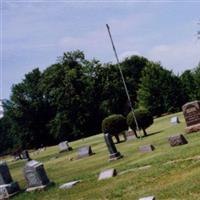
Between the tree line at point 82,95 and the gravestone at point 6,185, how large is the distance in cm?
4846

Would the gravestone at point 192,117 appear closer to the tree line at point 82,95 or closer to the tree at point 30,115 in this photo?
the tree line at point 82,95

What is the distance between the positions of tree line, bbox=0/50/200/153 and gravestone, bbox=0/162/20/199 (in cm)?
4846

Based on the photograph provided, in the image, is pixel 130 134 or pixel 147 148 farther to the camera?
pixel 130 134

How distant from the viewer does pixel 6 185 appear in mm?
21188

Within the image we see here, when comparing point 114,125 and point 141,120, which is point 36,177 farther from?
point 114,125

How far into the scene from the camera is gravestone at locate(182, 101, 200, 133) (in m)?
27.7

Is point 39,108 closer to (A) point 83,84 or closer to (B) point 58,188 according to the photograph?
(A) point 83,84

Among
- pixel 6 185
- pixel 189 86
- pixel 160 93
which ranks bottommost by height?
pixel 6 185

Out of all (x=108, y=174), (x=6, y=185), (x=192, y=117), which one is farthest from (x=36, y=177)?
(x=192, y=117)

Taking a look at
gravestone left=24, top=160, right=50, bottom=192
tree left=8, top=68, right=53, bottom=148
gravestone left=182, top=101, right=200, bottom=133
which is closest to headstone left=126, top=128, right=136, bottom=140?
gravestone left=182, top=101, right=200, bottom=133

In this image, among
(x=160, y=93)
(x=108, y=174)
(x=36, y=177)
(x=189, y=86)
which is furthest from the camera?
(x=160, y=93)

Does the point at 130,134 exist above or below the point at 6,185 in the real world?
below

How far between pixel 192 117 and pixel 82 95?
52.1m

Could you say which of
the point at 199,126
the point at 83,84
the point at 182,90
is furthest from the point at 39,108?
the point at 199,126
